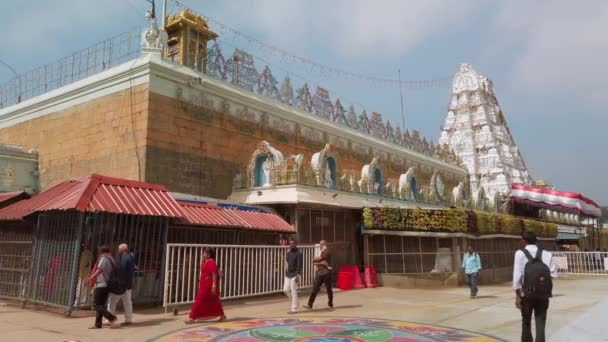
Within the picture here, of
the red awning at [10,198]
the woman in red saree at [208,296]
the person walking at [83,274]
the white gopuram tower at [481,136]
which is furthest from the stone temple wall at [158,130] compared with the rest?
the white gopuram tower at [481,136]

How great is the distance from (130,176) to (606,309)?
1204 centimetres

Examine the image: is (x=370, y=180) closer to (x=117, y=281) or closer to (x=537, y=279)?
(x=117, y=281)

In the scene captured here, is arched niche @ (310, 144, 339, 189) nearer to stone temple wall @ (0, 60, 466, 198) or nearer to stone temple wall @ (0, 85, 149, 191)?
stone temple wall @ (0, 60, 466, 198)

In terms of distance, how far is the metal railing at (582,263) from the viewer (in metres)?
24.0

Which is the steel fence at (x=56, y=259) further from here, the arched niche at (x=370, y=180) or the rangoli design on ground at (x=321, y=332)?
the arched niche at (x=370, y=180)

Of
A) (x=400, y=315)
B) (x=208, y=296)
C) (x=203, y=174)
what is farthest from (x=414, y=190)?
(x=208, y=296)

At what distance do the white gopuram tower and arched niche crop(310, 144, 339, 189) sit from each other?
27895mm

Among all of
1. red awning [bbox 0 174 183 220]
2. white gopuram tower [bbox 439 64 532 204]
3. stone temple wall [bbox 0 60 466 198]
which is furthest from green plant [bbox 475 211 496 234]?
white gopuram tower [bbox 439 64 532 204]

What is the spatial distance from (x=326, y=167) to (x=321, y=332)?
9.98m

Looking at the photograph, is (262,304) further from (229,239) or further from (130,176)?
(130,176)

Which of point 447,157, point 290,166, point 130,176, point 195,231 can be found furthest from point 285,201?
point 447,157

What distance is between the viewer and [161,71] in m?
14.2

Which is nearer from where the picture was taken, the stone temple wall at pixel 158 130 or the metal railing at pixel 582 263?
the stone temple wall at pixel 158 130

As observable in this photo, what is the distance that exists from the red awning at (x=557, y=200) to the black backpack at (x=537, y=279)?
29.1m
